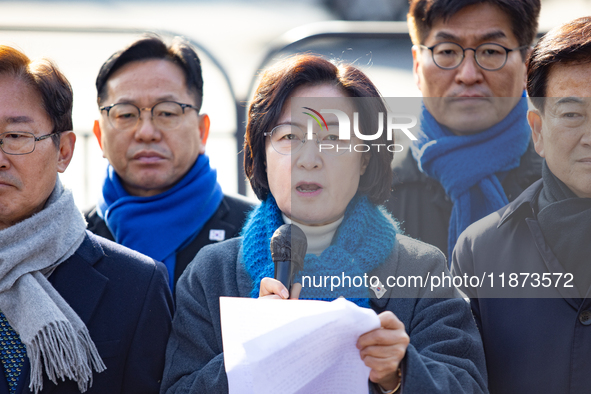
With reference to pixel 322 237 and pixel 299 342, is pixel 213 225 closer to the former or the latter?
pixel 322 237

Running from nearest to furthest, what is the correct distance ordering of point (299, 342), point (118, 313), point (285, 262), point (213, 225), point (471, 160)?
point (299, 342)
point (285, 262)
point (118, 313)
point (471, 160)
point (213, 225)

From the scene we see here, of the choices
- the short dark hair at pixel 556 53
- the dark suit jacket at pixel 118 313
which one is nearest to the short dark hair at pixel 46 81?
the dark suit jacket at pixel 118 313

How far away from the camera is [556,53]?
198 cm

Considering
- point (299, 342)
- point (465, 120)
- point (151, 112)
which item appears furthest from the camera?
point (151, 112)

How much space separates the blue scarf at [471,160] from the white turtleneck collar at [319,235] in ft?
1.36

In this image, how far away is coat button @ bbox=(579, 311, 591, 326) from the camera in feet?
6.28

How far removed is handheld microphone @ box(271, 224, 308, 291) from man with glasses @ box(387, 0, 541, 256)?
47cm

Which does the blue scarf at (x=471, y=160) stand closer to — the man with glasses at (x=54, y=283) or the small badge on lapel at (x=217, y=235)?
the man with glasses at (x=54, y=283)

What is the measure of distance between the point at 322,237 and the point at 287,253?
321mm

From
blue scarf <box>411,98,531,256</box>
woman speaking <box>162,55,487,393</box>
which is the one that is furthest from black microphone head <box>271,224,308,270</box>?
blue scarf <box>411,98,531,256</box>

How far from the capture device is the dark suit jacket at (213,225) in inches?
125

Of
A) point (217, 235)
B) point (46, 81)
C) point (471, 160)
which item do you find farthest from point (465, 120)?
point (46, 81)

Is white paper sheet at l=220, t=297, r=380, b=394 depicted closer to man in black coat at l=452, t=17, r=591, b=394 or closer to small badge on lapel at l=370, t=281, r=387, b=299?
small badge on lapel at l=370, t=281, r=387, b=299

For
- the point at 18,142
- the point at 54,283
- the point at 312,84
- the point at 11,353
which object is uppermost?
the point at 312,84
